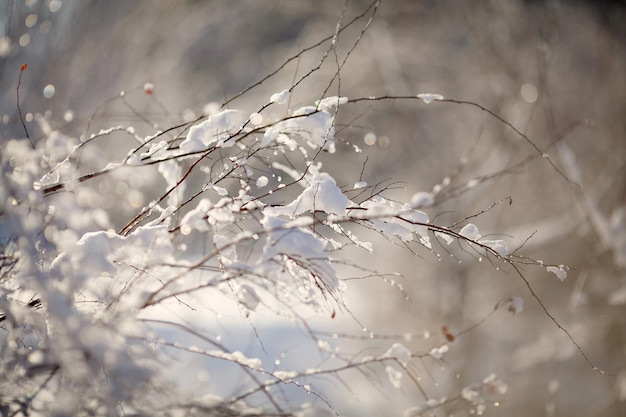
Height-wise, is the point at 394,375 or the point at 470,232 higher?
the point at 470,232

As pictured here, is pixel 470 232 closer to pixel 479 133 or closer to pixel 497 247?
pixel 497 247

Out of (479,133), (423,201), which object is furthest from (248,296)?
(479,133)

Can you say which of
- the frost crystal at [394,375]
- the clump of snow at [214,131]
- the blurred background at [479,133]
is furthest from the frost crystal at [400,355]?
the blurred background at [479,133]

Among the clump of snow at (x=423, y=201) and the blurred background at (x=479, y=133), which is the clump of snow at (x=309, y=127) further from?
the blurred background at (x=479, y=133)

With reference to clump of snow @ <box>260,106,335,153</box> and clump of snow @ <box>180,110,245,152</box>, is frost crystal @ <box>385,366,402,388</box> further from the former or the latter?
clump of snow @ <box>180,110,245,152</box>

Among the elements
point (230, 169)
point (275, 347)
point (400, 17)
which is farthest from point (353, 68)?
point (230, 169)

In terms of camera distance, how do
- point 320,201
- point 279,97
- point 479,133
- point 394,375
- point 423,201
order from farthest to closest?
1. point 479,133
2. point 394,375
3. point 279,97
4. point 320,201
5. point 423,201

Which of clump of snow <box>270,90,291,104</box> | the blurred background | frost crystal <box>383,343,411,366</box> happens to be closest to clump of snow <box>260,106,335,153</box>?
clump of snow <box>270,90,291,104</box>

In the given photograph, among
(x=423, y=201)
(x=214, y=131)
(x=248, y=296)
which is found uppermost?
(x=214, y=131)

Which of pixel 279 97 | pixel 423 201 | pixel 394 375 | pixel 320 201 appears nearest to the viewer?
pixel 423 201

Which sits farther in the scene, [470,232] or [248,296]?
[470,232]
